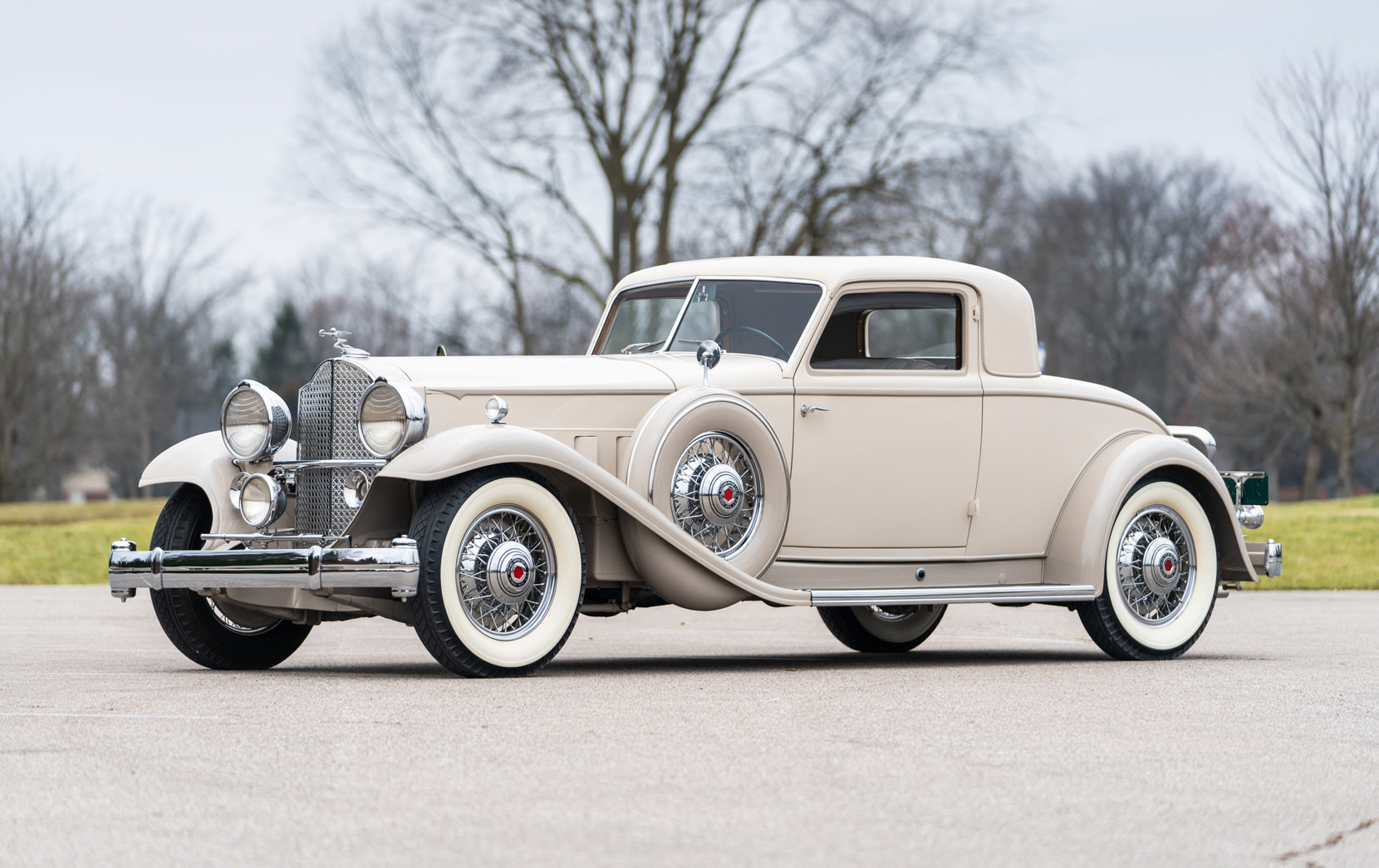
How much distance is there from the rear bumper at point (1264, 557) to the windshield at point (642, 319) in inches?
135

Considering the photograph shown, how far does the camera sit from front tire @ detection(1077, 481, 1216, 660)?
8.90 m

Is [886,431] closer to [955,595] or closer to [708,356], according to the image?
[955,595]

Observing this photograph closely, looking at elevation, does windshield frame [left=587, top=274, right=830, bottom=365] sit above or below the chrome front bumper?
above

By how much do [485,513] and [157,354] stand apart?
51.0 meters

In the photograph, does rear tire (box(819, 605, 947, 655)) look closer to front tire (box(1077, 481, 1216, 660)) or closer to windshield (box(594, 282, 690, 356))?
front tire (box(1077, 481, 1216, 660))

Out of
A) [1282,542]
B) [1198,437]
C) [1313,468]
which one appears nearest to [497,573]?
[1198,437]

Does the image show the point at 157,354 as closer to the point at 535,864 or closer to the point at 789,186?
the point at 789,186

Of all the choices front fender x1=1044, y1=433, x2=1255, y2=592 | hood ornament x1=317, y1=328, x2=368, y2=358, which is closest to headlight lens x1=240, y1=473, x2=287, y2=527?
hood ornament x1=317, y1=328, x2=368, y2=358

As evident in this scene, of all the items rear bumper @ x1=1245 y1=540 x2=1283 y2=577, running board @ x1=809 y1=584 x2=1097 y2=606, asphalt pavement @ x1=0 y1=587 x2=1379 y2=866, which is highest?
rear bumper @ x1=1245 y1=540 x2=1283 y2=577

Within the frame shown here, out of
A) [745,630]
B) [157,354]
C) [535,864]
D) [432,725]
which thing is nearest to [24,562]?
[745,630]

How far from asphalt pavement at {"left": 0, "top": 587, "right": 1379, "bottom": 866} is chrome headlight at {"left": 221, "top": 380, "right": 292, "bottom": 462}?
1.07 metres

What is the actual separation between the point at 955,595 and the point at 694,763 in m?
3.61

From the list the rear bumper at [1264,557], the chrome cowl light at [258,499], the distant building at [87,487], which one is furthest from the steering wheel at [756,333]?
the distant building at [87,487]

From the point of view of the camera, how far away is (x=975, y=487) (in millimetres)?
8773
